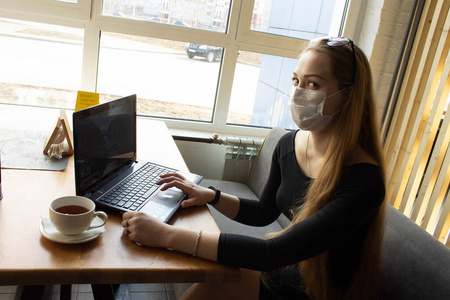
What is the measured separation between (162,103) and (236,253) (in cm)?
178

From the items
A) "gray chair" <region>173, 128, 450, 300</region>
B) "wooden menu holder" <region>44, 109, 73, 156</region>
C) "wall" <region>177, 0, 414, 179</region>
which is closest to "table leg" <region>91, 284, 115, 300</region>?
"wooden menu holder" <region>44, 109, 73, 156</region>

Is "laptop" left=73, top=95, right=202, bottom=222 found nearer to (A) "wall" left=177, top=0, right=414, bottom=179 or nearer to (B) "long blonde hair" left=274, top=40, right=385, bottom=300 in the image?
(B) "long blonde hair" left=274, top=40, right=385, bottom=300

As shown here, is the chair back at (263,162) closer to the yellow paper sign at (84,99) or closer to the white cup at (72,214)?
the yellow paper sign at (84,99)

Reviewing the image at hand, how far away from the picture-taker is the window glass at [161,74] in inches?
94.5

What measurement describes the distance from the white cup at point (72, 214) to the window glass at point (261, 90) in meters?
1.81

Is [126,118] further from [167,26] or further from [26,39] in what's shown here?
[26,39]

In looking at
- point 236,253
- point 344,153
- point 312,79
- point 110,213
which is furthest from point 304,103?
point 110,213

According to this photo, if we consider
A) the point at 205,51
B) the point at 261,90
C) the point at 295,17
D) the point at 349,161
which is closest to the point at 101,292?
the point at 349,161

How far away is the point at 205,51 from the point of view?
2518 mm

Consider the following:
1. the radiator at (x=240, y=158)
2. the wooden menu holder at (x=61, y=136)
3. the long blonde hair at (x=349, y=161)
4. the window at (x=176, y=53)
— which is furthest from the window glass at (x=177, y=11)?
the long blonde hair at (x=349, y=161)

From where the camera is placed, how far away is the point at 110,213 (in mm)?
1092

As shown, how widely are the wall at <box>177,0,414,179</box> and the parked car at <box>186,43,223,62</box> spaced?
1.89ft

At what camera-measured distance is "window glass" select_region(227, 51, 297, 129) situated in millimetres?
2637

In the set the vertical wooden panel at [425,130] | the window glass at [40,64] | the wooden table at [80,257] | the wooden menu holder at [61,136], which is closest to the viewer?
the wooden table at [80,257]
